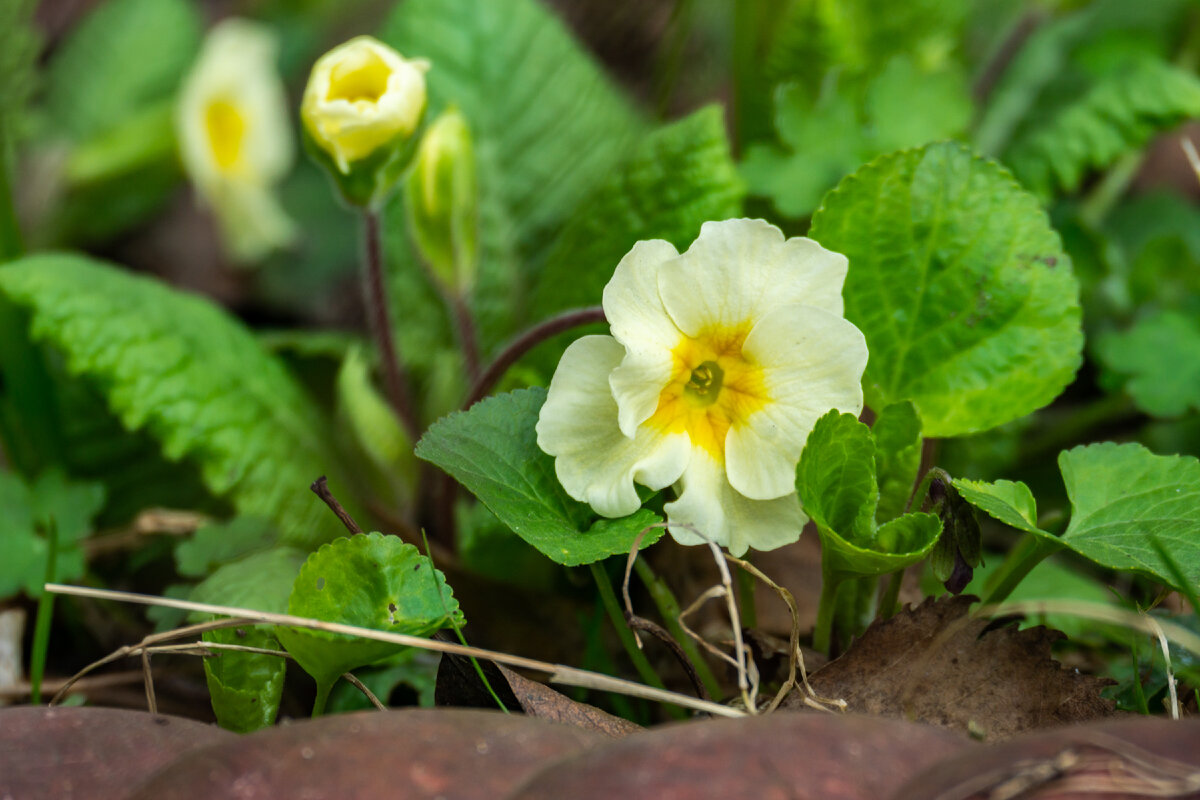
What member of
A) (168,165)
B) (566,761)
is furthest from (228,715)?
(168,165)

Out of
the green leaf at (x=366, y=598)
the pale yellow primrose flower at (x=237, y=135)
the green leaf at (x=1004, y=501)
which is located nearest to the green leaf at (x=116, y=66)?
the pale yellow primrose flower at (x=237, y=135)

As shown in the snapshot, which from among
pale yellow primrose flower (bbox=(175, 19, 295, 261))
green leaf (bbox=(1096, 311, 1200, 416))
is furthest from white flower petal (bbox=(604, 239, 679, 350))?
pale yellow primrose flower (bbox=(175, 19, 295, 261))

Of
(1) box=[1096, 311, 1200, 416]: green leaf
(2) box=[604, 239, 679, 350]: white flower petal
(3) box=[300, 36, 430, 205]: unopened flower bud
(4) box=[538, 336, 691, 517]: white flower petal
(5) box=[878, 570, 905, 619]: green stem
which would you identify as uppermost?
(3) box=[300, 36, 430, 205]: unopened flower bud

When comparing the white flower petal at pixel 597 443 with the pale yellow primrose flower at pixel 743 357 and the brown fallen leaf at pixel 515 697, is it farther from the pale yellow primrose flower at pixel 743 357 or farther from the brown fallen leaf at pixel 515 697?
the brown fallen leaf at pixel 515 697

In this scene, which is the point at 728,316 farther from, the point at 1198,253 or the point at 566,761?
the point at 1198,253

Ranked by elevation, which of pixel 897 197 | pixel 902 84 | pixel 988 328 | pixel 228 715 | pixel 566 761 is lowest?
pixel 228 715

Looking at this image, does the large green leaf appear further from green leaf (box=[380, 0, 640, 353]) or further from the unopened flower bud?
green leaf (box=[380, 0, 640, 353])
